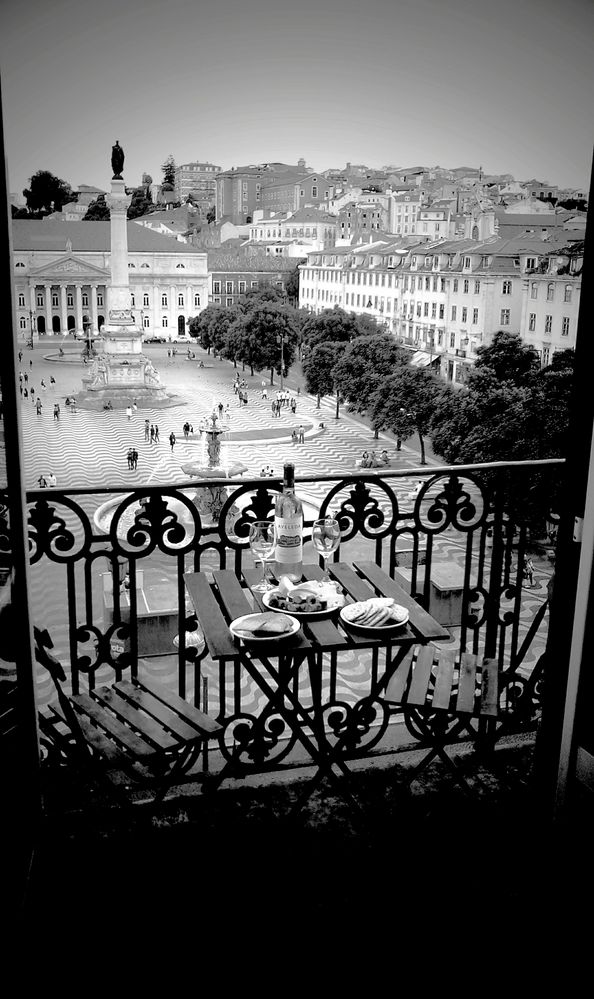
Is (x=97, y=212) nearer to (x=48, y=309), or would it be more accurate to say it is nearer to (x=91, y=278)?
(x=91, y=278)

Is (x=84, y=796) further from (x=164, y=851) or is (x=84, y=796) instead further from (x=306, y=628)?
(x=306, y=628)

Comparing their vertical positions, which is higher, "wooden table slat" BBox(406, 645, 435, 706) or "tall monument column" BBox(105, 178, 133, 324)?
"tall monument column" BBox(105, 178, 133, 324)

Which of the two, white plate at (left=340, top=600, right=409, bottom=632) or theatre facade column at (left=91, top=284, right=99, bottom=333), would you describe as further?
theatre facade column at (left=91, top=284, right=99, bottom=333)

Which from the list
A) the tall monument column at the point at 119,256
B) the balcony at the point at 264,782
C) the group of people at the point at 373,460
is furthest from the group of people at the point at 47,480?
the balcony at the point at 264,782

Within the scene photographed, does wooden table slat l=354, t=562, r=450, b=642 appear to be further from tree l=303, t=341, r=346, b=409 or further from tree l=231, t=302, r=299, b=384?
tree l=231, t=302, r=299, b=384

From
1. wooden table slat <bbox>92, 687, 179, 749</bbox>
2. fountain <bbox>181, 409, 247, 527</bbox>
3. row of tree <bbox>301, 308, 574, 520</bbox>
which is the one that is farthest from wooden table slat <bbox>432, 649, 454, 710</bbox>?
fountain <bbox>181, 409, 247, 527</bbox>

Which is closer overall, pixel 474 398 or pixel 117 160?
pixel 474 398

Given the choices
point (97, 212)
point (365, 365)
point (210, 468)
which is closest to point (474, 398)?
point (210, 468)
